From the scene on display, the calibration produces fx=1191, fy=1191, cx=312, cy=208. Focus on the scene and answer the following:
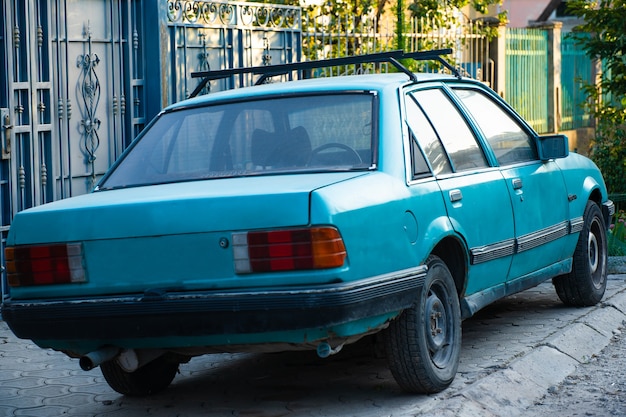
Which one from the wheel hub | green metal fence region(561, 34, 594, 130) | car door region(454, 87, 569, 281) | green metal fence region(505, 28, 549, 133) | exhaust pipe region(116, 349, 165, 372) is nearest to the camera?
exhaust pipe region(116, 349, 165, 372)

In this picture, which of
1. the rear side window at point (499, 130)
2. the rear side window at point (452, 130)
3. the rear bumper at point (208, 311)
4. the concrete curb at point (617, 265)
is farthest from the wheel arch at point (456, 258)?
the concrete curb at point (617, 265)

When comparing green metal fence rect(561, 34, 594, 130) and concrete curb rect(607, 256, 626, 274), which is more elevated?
green metal fence rect(561, 34, 594, 130)

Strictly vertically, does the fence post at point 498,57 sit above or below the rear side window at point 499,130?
above

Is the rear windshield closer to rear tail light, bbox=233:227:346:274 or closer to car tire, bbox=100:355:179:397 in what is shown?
rear tail light, bbox=233:227:346:274

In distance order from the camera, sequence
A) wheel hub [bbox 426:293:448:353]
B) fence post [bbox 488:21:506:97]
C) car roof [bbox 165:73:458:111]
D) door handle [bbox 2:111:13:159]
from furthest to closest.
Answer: fence post [bbox 488:21:506:97] → door handle [bbox 2:111:13:159] → car roof [bbox 165:73:458:111] → wheel hub [bbox 426:293:448:353]

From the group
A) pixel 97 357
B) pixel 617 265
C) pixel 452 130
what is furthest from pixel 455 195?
pixel 617 265

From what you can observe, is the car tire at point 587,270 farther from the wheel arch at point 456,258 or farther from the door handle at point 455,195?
the door handle at point 455,195

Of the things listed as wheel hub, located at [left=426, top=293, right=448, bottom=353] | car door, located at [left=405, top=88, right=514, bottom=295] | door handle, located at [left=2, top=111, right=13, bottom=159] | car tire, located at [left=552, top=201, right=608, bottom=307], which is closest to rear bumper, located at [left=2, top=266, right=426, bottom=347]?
wheel hub, located at [left=426, top=293, right=448, bottom=353]

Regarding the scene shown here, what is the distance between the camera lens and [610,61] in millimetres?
13891

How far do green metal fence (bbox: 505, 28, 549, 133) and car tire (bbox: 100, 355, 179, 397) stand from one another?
42.1 feet

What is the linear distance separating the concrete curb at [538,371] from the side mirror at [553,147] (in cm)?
103

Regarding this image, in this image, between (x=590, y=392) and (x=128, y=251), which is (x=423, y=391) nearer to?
(x=590, y=392)

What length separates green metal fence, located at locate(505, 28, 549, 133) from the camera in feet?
60.8

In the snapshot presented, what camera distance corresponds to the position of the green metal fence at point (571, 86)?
68.3 feet
